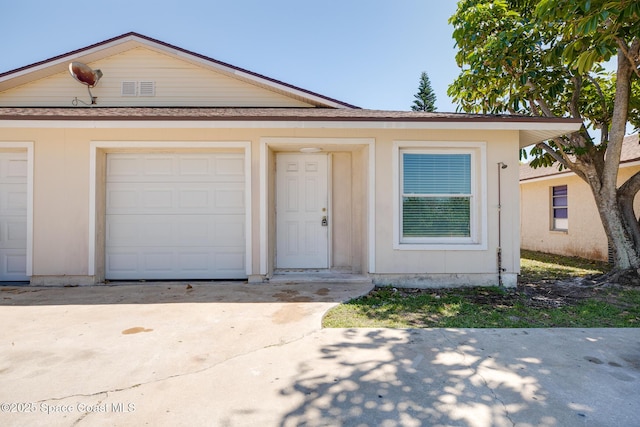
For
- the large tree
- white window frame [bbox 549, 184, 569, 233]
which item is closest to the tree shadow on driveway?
the large tree

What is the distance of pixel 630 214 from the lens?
670cm

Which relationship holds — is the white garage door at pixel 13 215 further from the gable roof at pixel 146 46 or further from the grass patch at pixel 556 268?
the grass patch at pixel 556 268

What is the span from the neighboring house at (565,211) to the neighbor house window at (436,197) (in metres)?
5.80

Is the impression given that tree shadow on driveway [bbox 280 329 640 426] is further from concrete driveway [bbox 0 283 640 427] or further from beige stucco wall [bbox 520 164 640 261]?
beige stucco wall [bbox 520 164 640 261]

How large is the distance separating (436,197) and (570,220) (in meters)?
7.53

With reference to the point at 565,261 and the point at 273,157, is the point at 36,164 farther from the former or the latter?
the point at 565,261

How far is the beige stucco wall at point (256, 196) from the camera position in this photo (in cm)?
581

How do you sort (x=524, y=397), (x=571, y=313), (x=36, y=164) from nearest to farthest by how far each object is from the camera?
(x=524, y=397) → (x=571, y=313) → (x=36, y=164)

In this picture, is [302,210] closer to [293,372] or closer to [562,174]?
[293,372]

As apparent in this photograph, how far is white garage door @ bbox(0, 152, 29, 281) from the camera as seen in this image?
6.07 m

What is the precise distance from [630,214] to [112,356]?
876cm

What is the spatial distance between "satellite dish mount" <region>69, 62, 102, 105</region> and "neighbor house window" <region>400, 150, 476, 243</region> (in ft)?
21.7

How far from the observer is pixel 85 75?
716 cm

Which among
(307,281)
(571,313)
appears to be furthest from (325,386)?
(571,313)
